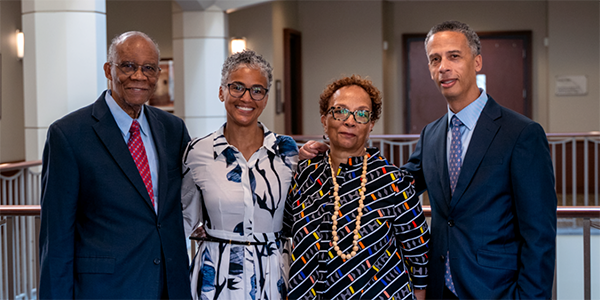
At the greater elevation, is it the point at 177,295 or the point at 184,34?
the point at 184,34

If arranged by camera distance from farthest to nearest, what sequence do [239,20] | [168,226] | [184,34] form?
[239,20] → [184,34] → [168,226]

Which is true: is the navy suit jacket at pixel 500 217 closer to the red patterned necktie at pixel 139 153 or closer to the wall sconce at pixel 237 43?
the red patterned necktie at pixel 139 153

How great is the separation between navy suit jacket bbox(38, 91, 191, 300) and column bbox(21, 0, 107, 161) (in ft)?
11.7

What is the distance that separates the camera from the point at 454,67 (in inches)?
90.0

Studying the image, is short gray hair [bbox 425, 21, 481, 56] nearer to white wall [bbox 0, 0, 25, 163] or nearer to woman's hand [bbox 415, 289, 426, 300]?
woman's hand [bbox 415, 289, 426, 300]

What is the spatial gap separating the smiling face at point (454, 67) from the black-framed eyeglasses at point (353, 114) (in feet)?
1.01

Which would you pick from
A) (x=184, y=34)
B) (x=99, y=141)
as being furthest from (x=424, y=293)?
(x=184, y=34)

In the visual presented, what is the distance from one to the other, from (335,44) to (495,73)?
3236 mm

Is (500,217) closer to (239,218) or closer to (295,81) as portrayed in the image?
(239,218)

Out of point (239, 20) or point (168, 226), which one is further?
point (239, 20)

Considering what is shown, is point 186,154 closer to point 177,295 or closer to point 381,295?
point 177,295

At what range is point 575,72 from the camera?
10781 mm

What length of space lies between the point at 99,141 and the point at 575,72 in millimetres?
10527

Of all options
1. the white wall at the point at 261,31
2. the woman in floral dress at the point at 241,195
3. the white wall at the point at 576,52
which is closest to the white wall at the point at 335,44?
the white wall at the point at 261,31
